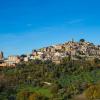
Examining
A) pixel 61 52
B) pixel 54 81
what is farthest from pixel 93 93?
pixel 61 52

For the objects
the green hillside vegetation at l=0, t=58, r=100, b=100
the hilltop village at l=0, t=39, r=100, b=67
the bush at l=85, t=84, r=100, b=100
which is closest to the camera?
the bush at l=85, t=84, r=100, b=100

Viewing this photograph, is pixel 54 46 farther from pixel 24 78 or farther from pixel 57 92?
pixel 57 92

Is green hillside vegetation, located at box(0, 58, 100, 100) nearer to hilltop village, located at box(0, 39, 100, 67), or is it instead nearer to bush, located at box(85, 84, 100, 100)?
bush, located at box(85, 84, 100, 100)

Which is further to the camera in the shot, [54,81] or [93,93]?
[54,81]

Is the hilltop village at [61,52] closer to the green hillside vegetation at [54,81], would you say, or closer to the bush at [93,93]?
the green hillside vegetation at [54,81]

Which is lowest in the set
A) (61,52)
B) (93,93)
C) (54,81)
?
(93,93)

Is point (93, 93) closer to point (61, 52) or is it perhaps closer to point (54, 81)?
point (54, 81)

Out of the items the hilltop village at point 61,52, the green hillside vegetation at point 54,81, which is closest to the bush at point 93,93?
the green hillside vegetation at point 54,81

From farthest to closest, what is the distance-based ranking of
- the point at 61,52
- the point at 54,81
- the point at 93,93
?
the point at 61,52, the point at 54,81, the point at 93,93

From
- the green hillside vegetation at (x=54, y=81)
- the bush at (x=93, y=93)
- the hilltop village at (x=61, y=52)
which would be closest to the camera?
the bush at (x=93, y=93)

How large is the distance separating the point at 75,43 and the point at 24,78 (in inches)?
2083

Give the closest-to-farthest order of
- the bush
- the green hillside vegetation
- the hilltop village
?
the bush, the green hillside vegetation, the hilltop village

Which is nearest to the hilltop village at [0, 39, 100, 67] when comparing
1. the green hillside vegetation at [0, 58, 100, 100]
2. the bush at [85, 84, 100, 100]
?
the green hillside vegetation at [0, 58, 100, 100]

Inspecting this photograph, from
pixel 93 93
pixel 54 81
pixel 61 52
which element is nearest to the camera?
pixel 93 93
